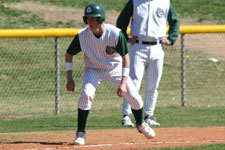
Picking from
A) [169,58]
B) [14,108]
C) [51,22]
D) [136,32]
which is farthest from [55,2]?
[136,32]

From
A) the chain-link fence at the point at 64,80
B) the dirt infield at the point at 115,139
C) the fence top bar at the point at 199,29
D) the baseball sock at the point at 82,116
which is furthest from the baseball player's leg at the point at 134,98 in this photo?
the fence top bar at the point at 199,29

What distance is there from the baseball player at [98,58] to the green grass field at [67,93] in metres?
1.15

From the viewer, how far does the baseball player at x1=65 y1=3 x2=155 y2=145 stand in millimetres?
6965

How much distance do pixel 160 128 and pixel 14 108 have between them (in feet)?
11.4

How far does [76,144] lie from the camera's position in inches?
286

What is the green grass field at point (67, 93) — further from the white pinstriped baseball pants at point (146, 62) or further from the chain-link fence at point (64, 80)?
the white pinstriped baseball pants at point (146, 62)

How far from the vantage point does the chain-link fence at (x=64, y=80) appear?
11.6 m

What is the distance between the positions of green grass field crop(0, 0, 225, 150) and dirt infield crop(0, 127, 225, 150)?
2.06 feet

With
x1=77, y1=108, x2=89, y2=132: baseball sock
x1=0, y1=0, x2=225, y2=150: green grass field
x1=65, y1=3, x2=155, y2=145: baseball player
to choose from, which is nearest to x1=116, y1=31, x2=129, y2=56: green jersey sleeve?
x1=65, y1=3, x2=155, y2=145: baseball player

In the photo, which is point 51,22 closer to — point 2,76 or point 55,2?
point 55,2

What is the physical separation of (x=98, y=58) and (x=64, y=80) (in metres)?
6.65

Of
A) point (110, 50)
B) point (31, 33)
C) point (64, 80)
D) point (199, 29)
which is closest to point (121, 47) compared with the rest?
point (110, 50)

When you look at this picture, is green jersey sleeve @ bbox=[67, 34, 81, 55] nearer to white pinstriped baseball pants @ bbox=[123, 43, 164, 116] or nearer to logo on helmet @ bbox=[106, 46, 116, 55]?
logo on helmet @ bbox=[106, 46, 116, 55]

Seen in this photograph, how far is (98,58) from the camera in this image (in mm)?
7191
